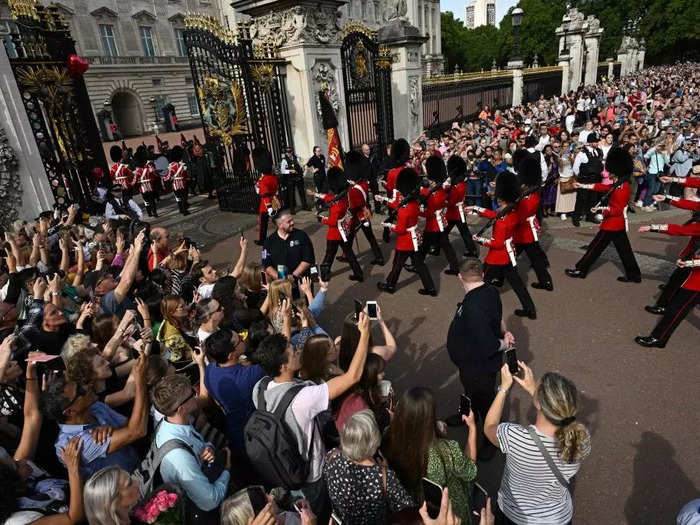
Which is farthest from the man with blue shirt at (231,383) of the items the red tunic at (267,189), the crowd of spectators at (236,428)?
the red tunic at (267,189)

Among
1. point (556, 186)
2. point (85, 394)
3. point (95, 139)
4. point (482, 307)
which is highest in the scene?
point (95, 139)

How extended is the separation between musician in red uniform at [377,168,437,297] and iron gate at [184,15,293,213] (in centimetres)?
461

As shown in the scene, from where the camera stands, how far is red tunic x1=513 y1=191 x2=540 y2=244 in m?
5.98

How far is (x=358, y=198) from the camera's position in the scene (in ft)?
23.4

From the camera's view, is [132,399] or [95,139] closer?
[132,399]

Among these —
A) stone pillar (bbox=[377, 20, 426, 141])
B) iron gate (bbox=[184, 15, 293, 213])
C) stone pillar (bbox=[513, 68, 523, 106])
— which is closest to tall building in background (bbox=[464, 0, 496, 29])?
stone pillar (bbox=[513, 68, 523, 106])

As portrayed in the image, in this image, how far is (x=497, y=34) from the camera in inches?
2242

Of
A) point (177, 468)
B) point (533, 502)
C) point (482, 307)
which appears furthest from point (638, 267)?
point (177, 468)

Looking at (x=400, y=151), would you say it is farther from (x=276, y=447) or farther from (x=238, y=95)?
(x=276, y=447)

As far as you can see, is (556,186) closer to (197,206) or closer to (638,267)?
(638,267)

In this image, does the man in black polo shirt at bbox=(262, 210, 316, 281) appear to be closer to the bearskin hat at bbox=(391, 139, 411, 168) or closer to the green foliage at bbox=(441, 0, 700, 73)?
the bearskin hat at bbox=(391, 139, 411, 168)

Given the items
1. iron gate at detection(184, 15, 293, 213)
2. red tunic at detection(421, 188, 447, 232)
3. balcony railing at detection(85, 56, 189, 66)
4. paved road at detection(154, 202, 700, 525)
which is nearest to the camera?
paved road at detection(154, 202, 700, 525)

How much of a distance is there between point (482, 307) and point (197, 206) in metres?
10.3

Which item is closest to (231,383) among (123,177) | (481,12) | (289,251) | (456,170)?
(289,251)
